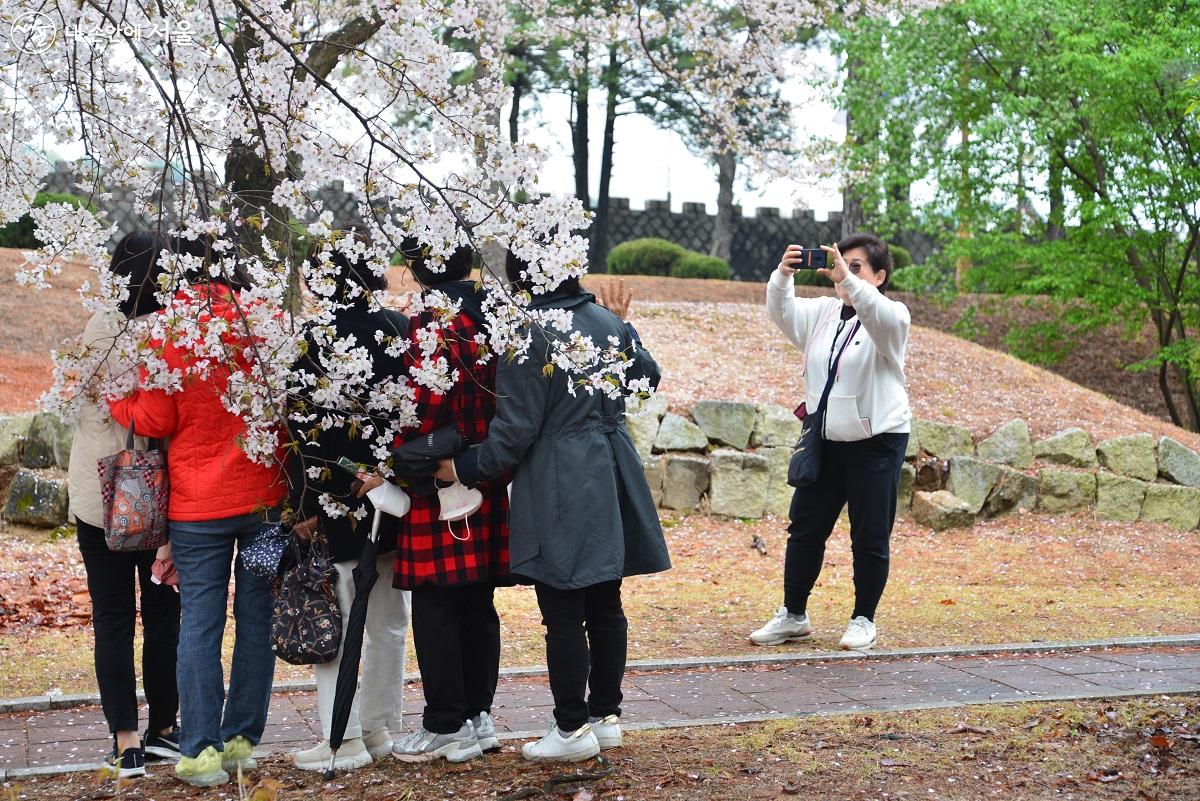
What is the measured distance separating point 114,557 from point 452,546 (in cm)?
108

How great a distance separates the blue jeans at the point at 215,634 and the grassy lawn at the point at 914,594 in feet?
4.75

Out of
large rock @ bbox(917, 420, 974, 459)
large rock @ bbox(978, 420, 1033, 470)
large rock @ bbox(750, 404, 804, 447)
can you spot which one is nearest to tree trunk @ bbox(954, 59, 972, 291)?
large rock @ bbox(978, 420, 1033, 470)

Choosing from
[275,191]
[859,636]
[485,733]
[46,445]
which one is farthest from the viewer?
[46,445]

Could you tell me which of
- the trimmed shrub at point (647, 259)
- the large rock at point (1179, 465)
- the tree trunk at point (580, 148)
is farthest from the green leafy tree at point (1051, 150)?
the tree trunk at point (580, 148)

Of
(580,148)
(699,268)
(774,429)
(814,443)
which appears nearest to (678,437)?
(774,429)

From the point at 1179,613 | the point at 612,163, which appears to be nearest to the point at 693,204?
the point at 612,163

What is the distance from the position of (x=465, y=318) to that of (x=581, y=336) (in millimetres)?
409

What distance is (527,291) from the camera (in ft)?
11.7

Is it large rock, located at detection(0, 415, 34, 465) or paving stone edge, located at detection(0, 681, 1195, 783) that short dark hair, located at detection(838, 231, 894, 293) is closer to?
paving stone edge, located at detection(0, 681, 1195, 783)

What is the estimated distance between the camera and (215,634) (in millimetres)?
3725

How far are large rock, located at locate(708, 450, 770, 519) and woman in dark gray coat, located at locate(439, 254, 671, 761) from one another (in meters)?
5.97

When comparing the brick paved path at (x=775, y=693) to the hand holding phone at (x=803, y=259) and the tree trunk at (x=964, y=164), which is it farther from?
the tree trunk at (x=964, y=164)

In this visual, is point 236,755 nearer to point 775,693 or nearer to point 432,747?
point 432,747

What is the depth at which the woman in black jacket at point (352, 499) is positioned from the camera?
140 inches
